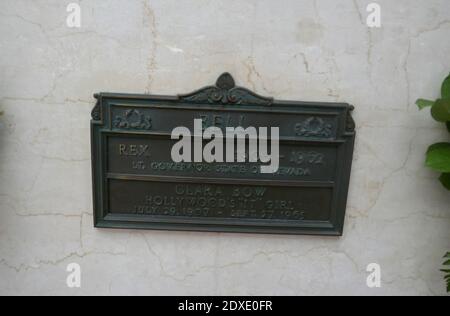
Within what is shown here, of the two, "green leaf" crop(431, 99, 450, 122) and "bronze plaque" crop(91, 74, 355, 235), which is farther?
"bronze plaque" crop(91, 74, 355, 235)

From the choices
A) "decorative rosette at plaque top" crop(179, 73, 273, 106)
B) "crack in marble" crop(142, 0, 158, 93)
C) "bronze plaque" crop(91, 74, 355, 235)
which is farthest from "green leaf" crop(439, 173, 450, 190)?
"crack in marble" crop(142, 0, 158, 93)

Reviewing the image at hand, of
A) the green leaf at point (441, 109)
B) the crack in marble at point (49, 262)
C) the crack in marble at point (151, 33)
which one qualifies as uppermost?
the crack in marble at point (151, 33)

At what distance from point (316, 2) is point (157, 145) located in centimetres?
107

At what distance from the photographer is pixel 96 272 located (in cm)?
191

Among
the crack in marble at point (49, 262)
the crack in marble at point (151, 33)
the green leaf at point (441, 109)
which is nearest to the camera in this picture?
the green leaf at point (441, 109)

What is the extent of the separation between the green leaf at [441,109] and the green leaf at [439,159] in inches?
6.0

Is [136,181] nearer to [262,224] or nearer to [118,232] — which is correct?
[118,232]

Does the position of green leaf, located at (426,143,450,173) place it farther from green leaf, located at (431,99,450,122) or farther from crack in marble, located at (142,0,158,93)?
→ crack in marble, located at (142,0,158,93)

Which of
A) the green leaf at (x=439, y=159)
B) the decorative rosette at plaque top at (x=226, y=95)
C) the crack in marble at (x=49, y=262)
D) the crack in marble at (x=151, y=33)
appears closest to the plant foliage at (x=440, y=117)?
the green leaf at (x=439, y=159)

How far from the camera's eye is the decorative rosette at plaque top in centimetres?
164

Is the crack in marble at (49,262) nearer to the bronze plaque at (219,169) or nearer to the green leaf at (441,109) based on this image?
the bronze plaque at (219,169)

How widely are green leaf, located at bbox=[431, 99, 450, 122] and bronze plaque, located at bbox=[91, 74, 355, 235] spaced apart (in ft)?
1.18

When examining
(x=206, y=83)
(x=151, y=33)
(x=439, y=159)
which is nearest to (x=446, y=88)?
(x=439, y=159)

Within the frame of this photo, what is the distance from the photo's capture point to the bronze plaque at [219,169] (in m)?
1.65
